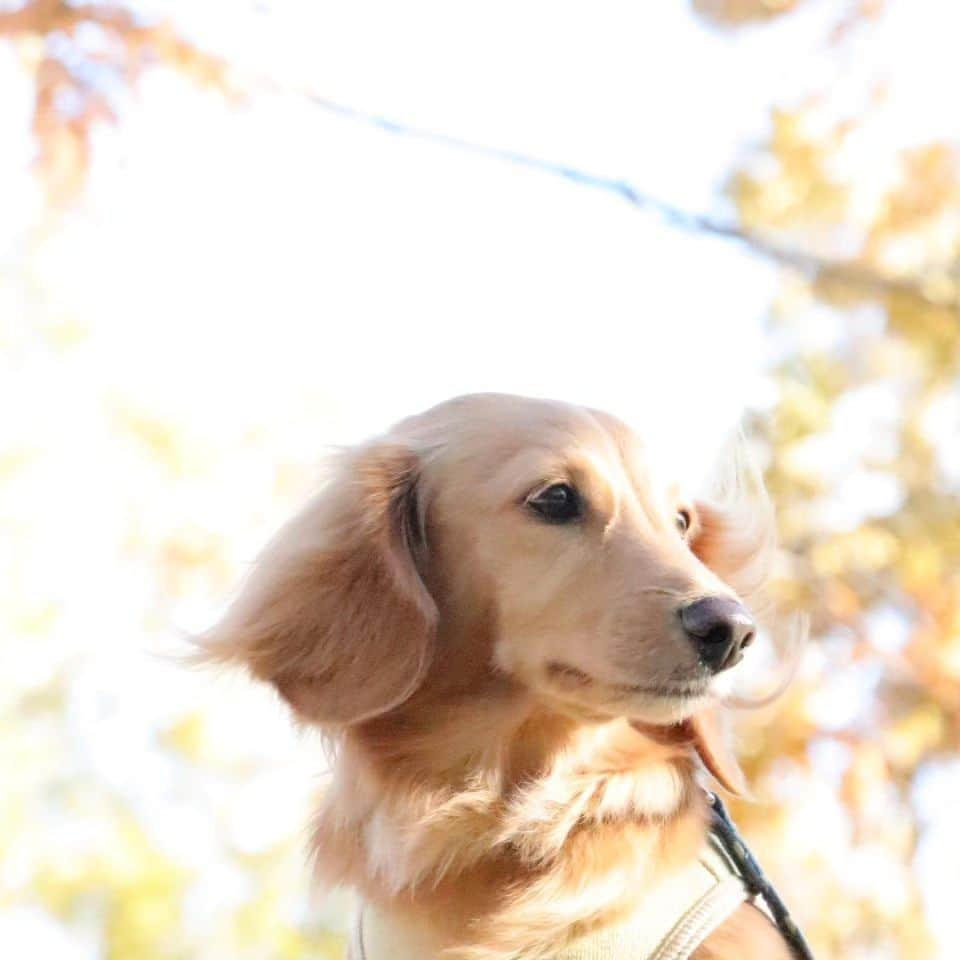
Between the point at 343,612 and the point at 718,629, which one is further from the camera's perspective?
the point at 343,612

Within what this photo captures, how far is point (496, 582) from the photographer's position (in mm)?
2016

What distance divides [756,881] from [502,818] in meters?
0.41

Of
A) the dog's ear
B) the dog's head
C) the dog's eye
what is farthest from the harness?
the dog's eye

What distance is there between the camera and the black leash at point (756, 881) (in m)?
1.92

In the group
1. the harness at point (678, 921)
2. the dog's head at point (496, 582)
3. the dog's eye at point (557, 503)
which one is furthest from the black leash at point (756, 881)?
the dog's eye at point (557, 503)

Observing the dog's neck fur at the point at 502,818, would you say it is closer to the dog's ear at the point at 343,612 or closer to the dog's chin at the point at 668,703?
the dog's ear at the point at 343,612

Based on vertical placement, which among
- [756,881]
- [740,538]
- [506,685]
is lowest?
[756,881]

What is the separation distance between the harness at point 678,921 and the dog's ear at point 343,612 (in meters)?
0.35

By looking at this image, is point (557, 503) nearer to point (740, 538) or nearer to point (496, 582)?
point (496, 582)

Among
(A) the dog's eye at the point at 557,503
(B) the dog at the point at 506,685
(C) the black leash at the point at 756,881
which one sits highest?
(A) the dog's eye at the point at 557,503

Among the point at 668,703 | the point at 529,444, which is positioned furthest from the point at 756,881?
the point at 529,444

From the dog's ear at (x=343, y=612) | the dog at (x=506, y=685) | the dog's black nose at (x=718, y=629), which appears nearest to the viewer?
the dog's black nose at (x=718, y=629)

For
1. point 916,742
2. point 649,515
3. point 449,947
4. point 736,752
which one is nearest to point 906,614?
point 916,742

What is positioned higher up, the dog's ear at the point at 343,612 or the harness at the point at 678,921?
the dog's ear at the point at 343,612
